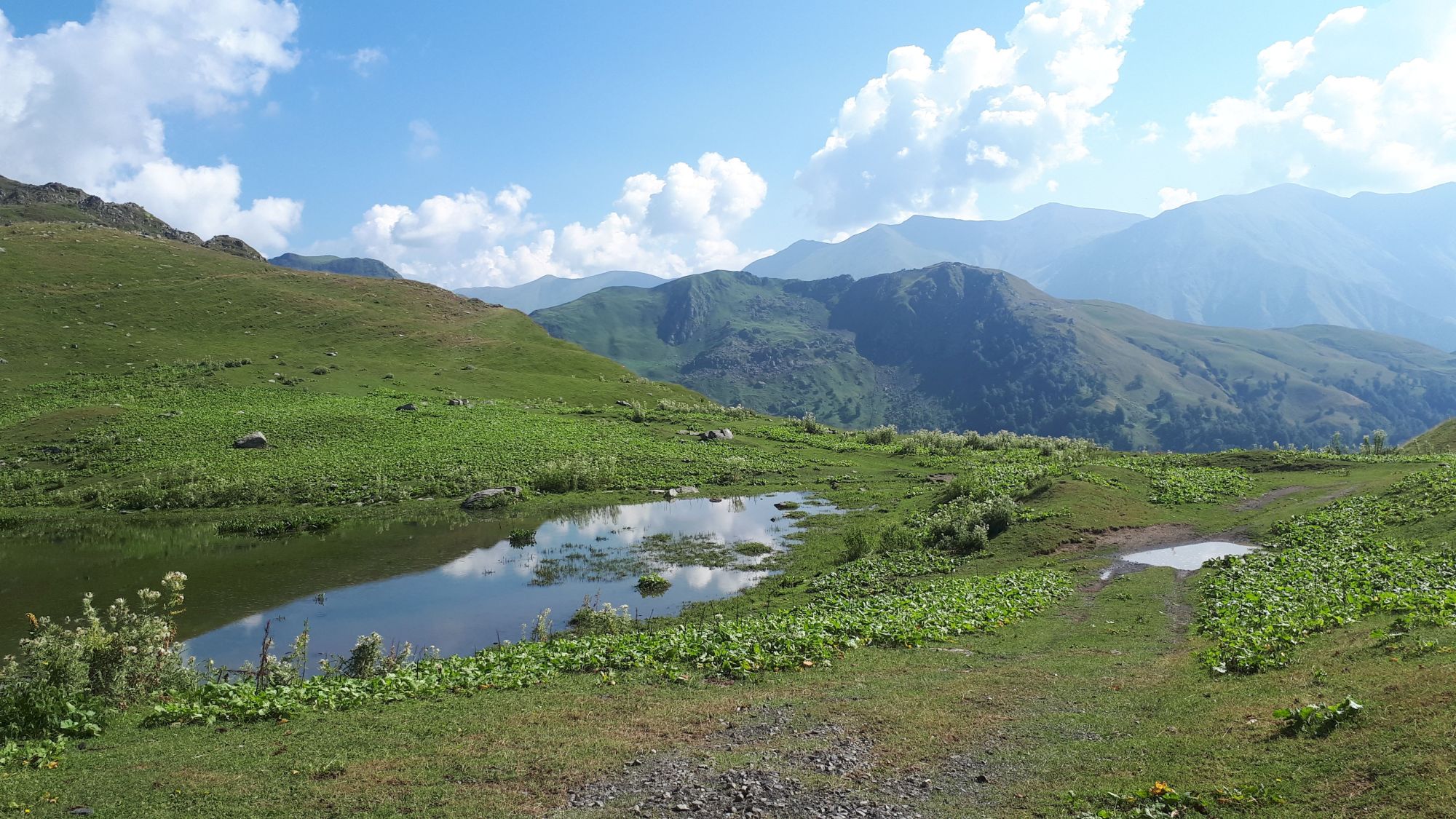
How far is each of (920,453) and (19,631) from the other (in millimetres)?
60437

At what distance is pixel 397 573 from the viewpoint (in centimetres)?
3055

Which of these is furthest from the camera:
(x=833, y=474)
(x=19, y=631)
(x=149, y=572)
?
(x=833, y=474)

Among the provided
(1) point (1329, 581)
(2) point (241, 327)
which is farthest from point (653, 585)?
(2) point (241, 327)

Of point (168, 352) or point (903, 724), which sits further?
point (168, 352)

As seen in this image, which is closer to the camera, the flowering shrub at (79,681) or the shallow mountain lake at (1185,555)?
the flowering shrub at (79,681)

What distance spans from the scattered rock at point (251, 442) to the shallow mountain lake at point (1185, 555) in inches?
2115

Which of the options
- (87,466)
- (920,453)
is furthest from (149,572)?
(920,453)

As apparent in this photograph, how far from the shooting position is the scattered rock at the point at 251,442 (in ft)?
164

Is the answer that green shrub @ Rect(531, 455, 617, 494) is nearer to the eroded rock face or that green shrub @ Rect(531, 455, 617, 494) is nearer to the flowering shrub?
the flowering shrub

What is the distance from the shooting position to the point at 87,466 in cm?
4541

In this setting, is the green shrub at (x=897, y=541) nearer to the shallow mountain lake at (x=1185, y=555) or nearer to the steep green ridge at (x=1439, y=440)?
the shallow mountain lake at (x=1185, y=555)

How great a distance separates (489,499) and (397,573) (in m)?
13.1

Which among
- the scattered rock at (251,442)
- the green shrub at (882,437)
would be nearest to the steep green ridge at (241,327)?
the scattered rock at (251,442)

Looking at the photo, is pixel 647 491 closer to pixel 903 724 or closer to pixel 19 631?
pixel 19 631
